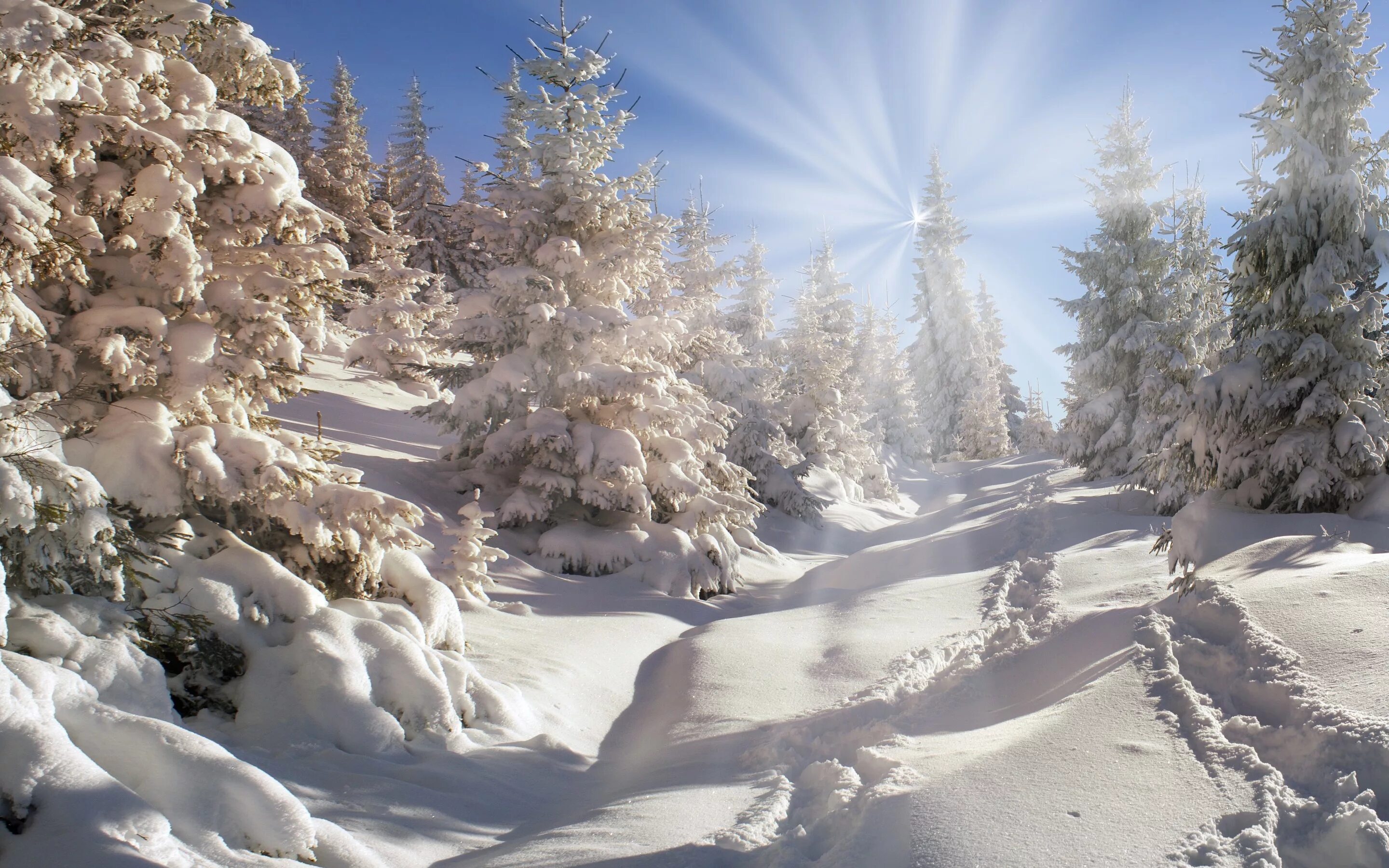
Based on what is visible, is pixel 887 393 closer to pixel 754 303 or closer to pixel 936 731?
pixel 754 303

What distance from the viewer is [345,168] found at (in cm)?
3341

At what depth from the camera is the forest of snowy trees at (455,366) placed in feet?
15.1

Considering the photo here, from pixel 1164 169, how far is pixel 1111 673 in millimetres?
26827

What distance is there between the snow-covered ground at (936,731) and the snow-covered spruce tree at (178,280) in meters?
1.83

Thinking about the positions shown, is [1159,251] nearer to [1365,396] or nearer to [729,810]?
[1365,396]

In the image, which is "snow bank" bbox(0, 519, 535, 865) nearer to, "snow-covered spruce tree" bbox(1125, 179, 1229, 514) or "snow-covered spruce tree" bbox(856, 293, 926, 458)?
"snow-covered spruce tree" bbox(1125, 179, 1229, 514)

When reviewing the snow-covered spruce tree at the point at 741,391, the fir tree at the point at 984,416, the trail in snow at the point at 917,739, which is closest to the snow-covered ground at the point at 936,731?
the trail in snow at the point at 917,739

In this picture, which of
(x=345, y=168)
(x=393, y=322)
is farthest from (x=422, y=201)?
(x=393, y=322)

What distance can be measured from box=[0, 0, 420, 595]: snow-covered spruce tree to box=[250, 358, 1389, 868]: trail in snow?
196cm

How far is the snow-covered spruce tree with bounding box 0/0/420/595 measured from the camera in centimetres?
487

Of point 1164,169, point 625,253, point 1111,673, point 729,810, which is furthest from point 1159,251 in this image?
→ point 729,810

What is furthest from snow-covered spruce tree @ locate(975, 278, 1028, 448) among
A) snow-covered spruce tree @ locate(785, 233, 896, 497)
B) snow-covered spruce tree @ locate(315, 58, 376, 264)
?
snow-covered spruce tree @ locate(315, 58, 376, 264)

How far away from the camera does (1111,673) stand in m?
5.37

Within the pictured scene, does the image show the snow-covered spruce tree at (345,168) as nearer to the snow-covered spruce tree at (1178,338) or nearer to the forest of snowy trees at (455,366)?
the forest of snowy trees at (455,366)
